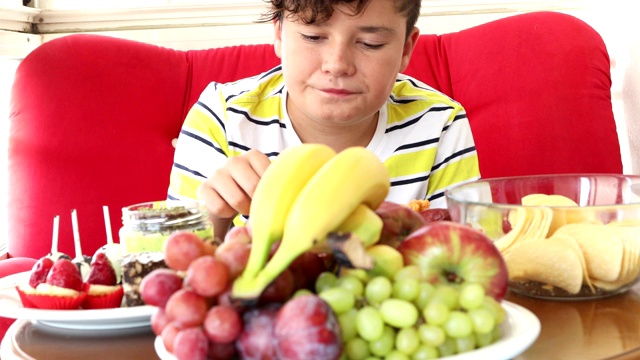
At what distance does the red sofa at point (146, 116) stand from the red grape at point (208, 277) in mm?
1549

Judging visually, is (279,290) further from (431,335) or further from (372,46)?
(372,46)

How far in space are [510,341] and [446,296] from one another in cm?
6

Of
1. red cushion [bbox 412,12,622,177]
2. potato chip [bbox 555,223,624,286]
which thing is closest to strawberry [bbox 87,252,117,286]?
potato chip [bbox 555,223,624,286]

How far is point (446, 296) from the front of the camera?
0.58 metres

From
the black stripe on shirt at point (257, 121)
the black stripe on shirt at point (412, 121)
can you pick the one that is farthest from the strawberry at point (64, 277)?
the black stripe on shirt at point (412, 121)

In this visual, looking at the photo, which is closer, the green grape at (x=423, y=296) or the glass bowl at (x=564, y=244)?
the green grape at (x=423, y=296)

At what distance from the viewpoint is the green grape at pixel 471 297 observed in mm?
578

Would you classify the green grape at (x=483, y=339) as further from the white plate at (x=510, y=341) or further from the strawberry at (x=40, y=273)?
the strawberry at (x=40, y=273)

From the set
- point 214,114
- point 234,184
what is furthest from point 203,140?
point 234,184

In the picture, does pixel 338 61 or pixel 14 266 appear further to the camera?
pixel 14 266

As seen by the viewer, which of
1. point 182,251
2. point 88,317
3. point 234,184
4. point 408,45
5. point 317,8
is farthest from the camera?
point 408,45

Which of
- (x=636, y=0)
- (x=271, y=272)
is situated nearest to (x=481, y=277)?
(x=271, y=272)

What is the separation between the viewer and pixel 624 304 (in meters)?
0.81

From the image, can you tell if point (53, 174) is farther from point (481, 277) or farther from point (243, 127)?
point (481, 277)
